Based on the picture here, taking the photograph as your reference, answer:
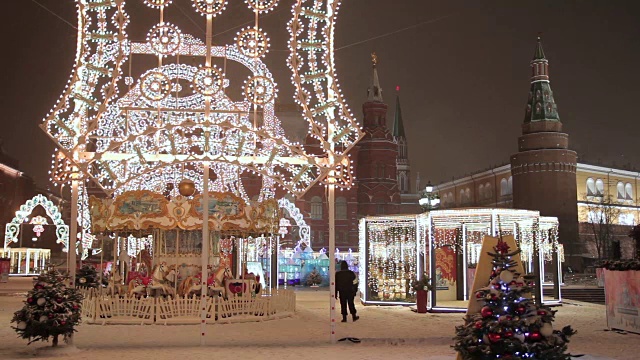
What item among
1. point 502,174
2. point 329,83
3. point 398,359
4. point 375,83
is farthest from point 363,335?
point 502,174

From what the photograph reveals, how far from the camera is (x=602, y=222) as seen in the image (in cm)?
6247

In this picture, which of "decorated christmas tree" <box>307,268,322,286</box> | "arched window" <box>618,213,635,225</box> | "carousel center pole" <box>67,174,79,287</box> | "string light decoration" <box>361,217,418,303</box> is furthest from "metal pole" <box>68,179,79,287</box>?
"arched window" <box>618,213,635,225</box>

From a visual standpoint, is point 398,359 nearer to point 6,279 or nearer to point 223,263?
point 223,263

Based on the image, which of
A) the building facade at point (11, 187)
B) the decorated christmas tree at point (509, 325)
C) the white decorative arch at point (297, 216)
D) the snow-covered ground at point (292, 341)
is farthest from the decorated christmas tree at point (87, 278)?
the building facade at point (11, 187)

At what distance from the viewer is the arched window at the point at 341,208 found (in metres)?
63.8

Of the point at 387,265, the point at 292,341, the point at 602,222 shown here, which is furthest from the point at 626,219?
the point at 292,341

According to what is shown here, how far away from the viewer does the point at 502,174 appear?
3142 inches

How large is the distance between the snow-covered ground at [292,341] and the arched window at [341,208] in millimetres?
45362

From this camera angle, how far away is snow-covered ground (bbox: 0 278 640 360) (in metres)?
11.5

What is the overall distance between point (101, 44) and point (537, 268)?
15.8m

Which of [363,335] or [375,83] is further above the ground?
[375,83]

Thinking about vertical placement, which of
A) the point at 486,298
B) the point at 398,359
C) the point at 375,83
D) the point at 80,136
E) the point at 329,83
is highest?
the point at 375,83

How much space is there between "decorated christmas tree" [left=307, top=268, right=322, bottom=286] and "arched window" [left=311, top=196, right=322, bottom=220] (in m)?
25.4

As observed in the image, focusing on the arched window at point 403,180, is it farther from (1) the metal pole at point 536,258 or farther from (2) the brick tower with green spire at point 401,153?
(1) the metal pole at point 536,258
